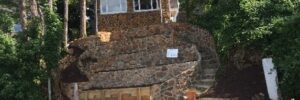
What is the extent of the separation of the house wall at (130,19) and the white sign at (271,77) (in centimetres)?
1103

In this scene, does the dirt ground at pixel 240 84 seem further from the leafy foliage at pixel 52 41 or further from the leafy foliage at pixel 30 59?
the leafy foliage at pixel 30 59

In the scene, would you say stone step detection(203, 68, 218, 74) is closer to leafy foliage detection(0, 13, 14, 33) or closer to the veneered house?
the veneered house

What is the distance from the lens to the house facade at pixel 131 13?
110 feet

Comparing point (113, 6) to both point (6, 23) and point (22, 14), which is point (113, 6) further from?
point (6, 23)

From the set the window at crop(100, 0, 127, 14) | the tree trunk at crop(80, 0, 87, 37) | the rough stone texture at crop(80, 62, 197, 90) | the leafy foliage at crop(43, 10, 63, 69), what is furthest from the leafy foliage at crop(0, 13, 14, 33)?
the window at crop(100, 0, 127, 14)

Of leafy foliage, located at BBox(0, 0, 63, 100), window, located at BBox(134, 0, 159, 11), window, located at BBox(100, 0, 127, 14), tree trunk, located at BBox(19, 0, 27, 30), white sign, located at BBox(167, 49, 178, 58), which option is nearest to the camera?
leafy foliage, located at BBox(0, 0, 63, 100)

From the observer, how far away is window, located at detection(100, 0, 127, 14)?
34.0 metres

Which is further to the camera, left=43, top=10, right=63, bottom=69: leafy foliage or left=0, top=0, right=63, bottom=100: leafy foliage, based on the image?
left=43, top=10, right=63, bottom=69: leafy foliage

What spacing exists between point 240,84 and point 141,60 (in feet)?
17.3

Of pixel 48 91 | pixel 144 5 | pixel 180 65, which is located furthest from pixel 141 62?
pixel 144 5

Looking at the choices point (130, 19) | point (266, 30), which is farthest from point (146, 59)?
point (130, 19)

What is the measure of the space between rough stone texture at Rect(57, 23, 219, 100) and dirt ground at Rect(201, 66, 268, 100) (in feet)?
3.38

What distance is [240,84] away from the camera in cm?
2405

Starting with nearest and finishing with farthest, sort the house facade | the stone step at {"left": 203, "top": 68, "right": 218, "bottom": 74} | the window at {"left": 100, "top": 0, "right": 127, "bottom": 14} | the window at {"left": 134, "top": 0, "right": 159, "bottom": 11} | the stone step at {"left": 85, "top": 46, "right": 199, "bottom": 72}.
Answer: the stone step at {"left": 203, "top": 68, "right": 218, "bottom": 74}, the stone step at {"left": 85, "top": 46, "right": 199, "bottom": 72}, the house facade, the window at {"left": 134, "top": 0, "right": 159, "bottom": 11}, the window at {"left": 100, "top": 0, "right": 127, "bottom": 14}
